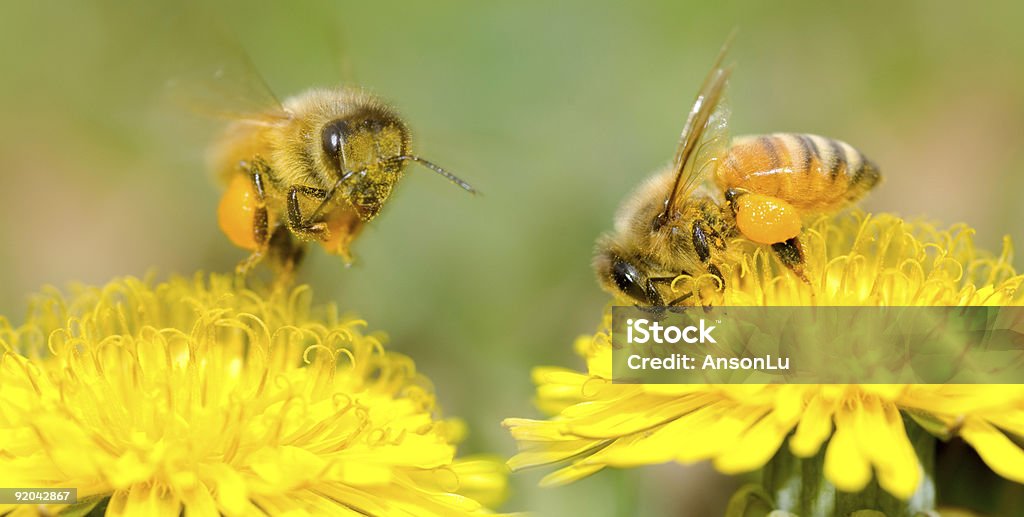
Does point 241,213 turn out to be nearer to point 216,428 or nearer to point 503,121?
point 216,428

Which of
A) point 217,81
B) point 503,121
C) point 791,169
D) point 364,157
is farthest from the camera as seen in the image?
point 503,121

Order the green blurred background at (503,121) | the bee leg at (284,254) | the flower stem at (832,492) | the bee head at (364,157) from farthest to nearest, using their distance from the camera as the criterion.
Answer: the green blurred background at (503,121), the bee leg at (284,254), the bee head at (364,157), the flower stem at (832,492)

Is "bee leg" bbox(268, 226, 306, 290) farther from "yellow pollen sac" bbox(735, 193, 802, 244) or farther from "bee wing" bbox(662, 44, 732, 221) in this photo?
"yellow pollen sac" bbox(735, 193, 802, 244)

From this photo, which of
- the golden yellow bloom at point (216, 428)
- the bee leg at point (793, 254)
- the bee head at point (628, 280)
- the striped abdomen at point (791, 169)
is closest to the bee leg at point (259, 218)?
the golden yellow bloom at point (216, 428)

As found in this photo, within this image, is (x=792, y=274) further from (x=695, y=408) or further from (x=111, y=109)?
(x=111, y=109)

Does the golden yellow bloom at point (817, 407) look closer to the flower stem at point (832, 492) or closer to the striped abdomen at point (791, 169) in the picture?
the flower stem at point (832, 492)

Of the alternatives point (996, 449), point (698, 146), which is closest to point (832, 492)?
point (996, 449)

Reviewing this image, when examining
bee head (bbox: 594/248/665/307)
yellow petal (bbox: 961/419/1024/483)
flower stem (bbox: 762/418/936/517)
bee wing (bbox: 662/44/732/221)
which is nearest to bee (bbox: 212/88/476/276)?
bee head (bbox: 594/248/665/307)

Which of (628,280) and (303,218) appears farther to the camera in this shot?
(303,218)
